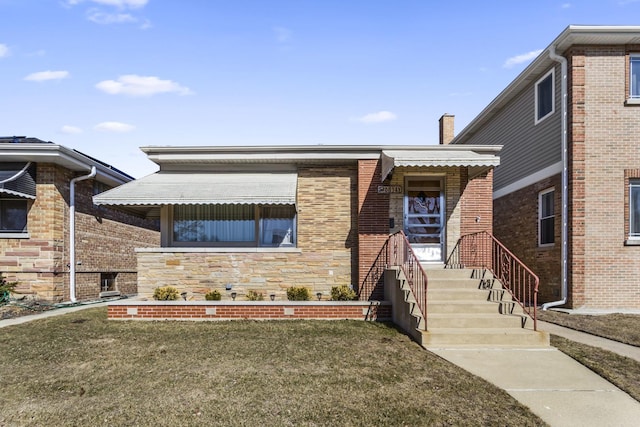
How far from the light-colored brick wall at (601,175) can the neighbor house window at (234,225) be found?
23.1ft

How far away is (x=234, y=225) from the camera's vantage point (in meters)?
10.5

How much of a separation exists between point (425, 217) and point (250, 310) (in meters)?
4.77

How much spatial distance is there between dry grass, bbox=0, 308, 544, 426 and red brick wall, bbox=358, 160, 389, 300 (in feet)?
7.91

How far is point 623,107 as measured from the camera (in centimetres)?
1012

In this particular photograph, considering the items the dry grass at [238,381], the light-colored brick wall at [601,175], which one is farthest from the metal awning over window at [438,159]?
the dry grass at [238,381]

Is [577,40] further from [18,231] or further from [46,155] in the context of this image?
[18,231]

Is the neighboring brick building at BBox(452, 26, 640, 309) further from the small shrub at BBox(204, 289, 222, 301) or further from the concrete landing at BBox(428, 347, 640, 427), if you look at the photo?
the small shrub at BBox(204, 289, 222, 301)

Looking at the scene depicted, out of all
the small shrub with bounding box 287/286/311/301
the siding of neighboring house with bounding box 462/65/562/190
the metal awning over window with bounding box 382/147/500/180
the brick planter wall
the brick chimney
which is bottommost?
the brick planter wall

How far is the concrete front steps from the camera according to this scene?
6704 mm

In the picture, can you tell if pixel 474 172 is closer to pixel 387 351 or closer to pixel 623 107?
pixel 623 107

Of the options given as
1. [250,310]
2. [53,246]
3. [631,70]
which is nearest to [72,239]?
[53,246]

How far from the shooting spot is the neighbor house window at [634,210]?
32.9ft

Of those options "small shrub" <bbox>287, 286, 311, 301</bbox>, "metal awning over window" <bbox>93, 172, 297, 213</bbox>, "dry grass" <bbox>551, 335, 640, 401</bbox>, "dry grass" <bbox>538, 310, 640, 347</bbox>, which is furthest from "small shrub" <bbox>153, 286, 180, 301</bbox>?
"dry grass" <bbox>538, 310, 640, 347</bbox>

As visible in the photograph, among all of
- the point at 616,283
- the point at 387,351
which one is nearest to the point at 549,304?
the point at 616,283
